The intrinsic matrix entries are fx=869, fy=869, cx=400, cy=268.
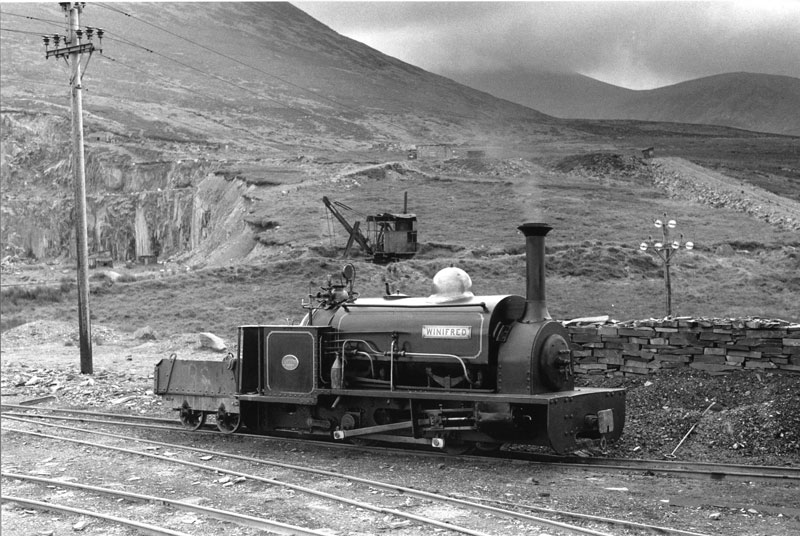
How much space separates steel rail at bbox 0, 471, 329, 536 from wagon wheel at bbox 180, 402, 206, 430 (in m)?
3.67

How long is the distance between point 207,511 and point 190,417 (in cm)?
577

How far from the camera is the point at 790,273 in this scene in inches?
1709

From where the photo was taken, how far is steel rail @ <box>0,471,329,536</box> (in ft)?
27.4

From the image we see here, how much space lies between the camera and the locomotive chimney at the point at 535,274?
37.5ft

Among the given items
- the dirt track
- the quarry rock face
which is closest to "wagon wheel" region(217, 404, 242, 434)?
→ the dirt track

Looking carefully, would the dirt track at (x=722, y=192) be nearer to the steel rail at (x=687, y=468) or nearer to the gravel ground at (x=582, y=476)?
the gravel ground at (x=582, y=476)

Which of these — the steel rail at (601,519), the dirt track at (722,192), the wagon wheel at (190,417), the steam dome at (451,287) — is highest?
the dirt track at (722,192)

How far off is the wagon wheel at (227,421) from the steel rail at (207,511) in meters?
3.39

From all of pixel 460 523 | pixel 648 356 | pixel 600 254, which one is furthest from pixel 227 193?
pixel 460 523

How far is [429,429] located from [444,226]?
42529 mm

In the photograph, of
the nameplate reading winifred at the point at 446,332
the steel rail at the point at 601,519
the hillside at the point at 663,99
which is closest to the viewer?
the steel rail at the point at 601,519

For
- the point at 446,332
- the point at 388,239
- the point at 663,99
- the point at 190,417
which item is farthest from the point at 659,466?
the point at 663,99

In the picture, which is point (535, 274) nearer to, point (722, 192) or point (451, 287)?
point (451, 287)

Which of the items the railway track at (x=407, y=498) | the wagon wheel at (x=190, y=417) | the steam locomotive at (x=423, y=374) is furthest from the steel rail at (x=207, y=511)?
the wagon wheel at (x=190, y=417)
